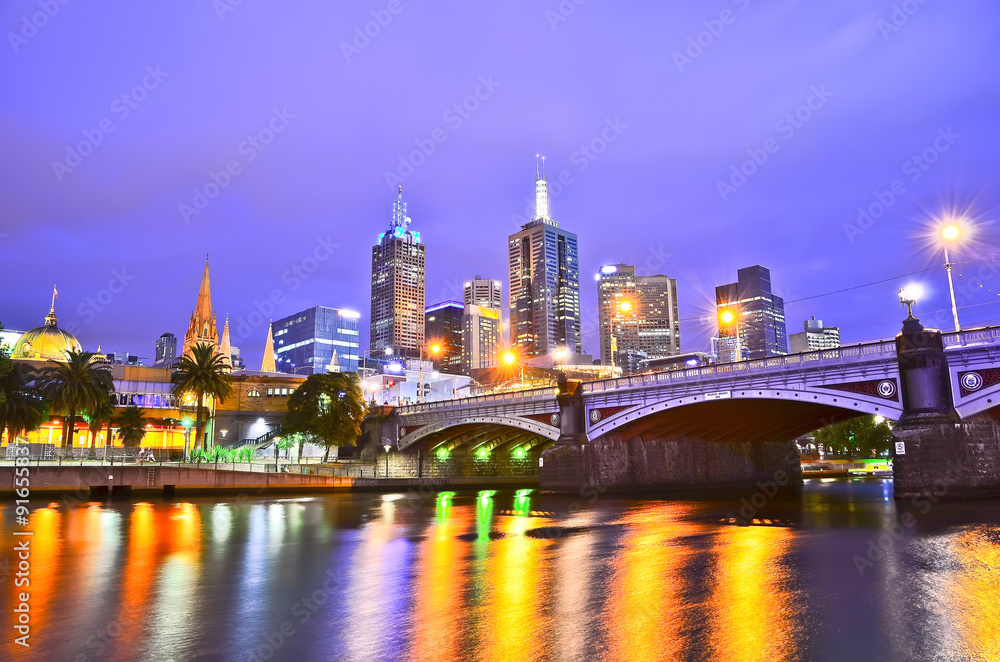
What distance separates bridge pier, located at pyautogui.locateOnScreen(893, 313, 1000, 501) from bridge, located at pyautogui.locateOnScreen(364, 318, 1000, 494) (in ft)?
0.23

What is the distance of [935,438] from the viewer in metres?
34.8

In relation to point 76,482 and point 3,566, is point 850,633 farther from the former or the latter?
point 76,482

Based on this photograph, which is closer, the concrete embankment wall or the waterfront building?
the concrete embankment wall

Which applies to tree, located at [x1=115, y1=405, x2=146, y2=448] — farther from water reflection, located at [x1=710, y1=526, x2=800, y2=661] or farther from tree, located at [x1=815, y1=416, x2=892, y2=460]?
tree, located at [x1=815, y1=416, x2=892, y2=460]

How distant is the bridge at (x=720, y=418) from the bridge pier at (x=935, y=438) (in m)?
0.07

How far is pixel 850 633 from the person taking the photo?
10445 millimetres

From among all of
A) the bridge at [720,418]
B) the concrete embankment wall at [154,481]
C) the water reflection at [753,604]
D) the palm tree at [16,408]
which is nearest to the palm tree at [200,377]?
the palm tree at [16,408]

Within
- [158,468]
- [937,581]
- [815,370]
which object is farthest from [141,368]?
[937,581]

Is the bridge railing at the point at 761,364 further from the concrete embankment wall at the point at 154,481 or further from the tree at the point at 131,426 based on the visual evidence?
the tree at the point at 131,426

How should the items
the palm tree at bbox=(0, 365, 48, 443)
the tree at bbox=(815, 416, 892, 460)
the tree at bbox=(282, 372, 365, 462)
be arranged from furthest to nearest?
the tree at bbox=(815, 416, 892, 460)
the tree at bbox=(282, 372, 365, 462)
the palm tree at bbox=(0, 365, 48, 443)

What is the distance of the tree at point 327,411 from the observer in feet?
231

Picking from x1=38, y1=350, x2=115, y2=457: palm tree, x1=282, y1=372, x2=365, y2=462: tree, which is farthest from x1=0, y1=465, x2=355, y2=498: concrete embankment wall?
x1=38, y1=350, x2=115, y2=457: palm tree

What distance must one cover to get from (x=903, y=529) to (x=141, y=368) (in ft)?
310

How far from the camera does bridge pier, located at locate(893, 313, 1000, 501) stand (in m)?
34.4
